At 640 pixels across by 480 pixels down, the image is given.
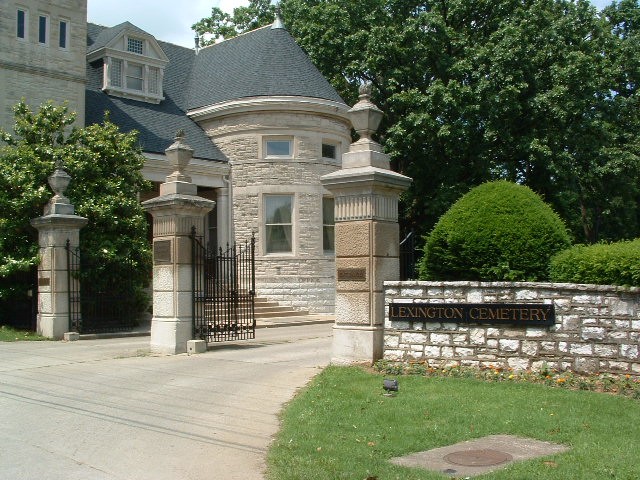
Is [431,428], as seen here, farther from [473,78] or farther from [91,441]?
[473,78]

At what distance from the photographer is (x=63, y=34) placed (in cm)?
2227

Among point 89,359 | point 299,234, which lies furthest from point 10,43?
point 89,359

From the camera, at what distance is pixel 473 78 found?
2652 cm

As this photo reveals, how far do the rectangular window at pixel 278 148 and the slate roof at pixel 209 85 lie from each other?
1.62 metres

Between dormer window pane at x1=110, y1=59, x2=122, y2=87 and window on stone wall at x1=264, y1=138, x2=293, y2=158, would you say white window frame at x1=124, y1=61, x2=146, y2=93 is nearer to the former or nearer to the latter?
dormer window pane at x1=110, y1=59, x2=122, y2=87

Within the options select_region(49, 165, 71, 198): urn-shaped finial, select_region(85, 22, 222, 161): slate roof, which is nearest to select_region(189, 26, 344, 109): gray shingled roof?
select_region(85, 22, 222, 161): slate roof

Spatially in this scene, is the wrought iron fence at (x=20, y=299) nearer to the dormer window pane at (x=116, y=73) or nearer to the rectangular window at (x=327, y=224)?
the dormer window pane at (x=116, y=73)

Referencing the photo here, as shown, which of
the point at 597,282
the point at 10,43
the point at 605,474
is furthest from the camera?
the point at 10,43

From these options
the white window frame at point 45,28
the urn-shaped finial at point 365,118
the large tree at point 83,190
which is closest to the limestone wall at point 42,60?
the white window frame at point 45,28

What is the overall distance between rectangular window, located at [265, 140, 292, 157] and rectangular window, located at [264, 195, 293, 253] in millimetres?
1494

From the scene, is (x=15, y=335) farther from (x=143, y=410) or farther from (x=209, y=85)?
(x=209, y=85)

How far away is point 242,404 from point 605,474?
4.39m

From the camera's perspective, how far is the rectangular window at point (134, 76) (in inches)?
1033

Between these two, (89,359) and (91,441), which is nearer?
(91,441)
